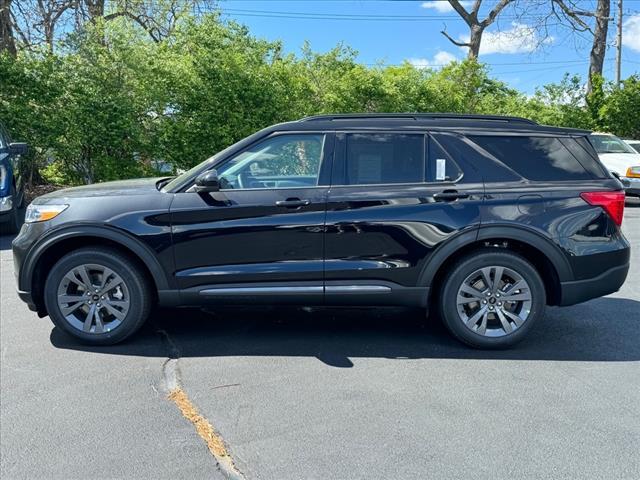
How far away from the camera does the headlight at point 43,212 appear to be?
14.0 feet

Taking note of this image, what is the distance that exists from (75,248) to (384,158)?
254 centimetres

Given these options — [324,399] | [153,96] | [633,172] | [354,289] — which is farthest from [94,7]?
[324,399]

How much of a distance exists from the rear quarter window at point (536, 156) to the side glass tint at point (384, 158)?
489 millimetres

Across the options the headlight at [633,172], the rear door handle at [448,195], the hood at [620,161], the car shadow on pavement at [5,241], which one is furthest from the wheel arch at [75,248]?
the headlight at [633,172]

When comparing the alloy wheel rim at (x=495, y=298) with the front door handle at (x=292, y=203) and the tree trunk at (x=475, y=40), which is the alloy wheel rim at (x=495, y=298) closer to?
the front door handle at (x=292, y=203)

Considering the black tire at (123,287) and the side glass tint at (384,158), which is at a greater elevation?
the side glass tint at (384,158)

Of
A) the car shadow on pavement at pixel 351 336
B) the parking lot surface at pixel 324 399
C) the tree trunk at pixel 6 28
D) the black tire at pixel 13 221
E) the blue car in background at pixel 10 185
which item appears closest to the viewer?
the parking lot surface at pixel 324 399

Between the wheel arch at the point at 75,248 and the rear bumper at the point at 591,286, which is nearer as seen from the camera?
the wheel arch at the point at 75,248

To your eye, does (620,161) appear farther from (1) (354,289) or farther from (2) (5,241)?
(2) (5,241)

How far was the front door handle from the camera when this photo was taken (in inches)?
165

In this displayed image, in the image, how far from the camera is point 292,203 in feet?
13.7

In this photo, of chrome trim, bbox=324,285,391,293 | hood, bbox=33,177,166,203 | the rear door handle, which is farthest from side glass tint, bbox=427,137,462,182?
hood, bbox=33,177,166,203

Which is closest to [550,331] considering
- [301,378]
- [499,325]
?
[499,325]

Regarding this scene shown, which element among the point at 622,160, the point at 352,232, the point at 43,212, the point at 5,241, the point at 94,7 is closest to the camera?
the point at 352,232
